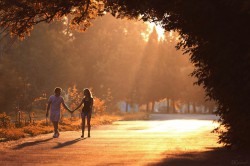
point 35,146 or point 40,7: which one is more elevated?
point 40,7

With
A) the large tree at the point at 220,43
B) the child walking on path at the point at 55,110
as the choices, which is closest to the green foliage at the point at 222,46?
the large tree at the point at 220,43

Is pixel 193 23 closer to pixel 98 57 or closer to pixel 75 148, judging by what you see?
pixel 75 148

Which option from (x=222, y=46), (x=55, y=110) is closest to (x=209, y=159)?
(x=222, y=46)

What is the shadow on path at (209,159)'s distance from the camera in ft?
43.5

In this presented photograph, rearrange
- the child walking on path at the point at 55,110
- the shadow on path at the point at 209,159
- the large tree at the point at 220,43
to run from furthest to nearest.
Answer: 1. the child walking on path at the point at 55,110
2. the large tree at the point at 220,43
3. the shadow on path at the point at 209,159

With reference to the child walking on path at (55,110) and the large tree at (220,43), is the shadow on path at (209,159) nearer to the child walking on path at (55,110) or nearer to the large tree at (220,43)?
the large tree at (220,43)

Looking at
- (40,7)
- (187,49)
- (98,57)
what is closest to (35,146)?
(40,7)

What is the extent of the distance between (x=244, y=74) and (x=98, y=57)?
77.5 metres

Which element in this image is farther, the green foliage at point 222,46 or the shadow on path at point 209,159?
the green foliage at point 222,46

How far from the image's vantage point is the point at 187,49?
16844mm

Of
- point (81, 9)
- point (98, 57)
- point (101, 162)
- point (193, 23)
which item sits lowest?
point (101, 162)

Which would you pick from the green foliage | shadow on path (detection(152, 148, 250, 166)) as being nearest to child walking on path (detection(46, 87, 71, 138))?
the green foliage

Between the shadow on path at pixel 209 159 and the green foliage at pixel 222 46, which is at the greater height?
the green foliage at pixel 222 46

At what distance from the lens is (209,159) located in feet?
46.9
